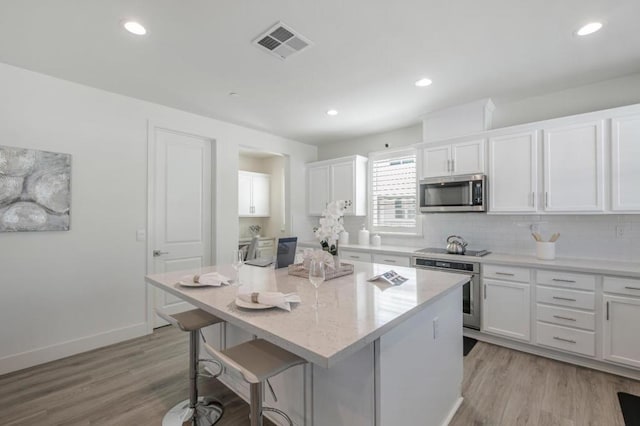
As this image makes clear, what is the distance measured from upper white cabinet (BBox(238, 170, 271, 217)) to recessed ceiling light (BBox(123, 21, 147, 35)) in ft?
13.1

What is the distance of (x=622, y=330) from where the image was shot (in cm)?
251

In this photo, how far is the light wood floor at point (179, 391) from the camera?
2023mm

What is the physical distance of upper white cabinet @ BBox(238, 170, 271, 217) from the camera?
6.21 metres

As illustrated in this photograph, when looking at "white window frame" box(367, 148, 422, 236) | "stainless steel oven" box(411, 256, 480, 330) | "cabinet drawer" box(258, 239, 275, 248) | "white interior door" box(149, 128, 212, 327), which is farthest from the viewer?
"cabinet drawer" box(258, 239, 275, 248)

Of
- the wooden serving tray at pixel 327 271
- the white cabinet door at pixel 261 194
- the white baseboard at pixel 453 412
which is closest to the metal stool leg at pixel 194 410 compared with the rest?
the wooden serving tray at pixel 327 271

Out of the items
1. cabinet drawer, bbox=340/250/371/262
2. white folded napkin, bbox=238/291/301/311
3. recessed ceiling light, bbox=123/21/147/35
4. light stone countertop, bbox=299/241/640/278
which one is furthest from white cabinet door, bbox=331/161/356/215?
white folded napkin, bbox=238/291/301/311

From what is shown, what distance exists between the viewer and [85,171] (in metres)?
3.06

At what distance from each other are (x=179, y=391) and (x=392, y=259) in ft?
9.00

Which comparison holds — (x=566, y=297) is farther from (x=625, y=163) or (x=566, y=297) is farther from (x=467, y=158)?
(x=467, y=158)

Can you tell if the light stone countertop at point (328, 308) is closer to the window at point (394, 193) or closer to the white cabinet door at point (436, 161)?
the white cabinet door at point (436, 161)

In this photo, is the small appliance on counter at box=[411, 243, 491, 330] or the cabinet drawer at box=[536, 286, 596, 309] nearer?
the cabinet drawer at box=[536, 286, 596, 309]

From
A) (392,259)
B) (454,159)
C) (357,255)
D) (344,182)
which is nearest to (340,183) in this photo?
(344,182)

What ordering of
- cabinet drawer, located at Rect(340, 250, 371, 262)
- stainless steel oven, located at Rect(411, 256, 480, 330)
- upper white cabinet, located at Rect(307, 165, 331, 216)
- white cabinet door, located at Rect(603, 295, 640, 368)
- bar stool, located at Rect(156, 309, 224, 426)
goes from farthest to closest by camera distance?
upper white cabinet, located at Rect(307, 165, 331, 216), cabinet drawer, located at Rect(340, 250, 371, 262), stainless steel oven, located at Rect(411, 256, 480, 330), white cabinet door, located at Rect(603, 295, 640, 368), bar stool, located at Rect(156, 309, 224, 426)

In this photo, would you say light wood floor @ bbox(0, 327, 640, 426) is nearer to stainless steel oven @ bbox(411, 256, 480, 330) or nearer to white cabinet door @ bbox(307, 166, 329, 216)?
stainless steel oven @ bbox(411, 256, 480, 330)
